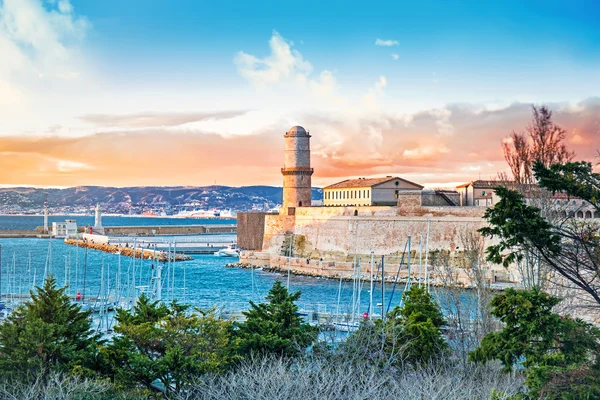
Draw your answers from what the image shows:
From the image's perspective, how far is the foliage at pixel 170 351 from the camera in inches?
369

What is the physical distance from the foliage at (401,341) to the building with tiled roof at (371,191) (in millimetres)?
22130

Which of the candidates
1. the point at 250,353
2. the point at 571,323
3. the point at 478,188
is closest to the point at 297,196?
the point at 478,188

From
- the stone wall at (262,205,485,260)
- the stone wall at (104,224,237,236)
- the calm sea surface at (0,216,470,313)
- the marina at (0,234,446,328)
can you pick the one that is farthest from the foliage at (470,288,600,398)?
the stone wall at (104,224,237,236)

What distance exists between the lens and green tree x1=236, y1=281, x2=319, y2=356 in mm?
10594

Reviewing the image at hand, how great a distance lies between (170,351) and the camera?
9.40 meters

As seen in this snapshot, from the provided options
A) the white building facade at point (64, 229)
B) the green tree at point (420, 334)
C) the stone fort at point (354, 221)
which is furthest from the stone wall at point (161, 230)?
the green tree at point (420, 334)

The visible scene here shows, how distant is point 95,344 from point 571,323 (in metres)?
6.08

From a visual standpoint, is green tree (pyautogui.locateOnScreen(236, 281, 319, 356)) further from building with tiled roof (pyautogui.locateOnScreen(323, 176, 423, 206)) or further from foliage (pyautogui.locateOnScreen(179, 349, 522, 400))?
building with tiled roof (pyautogui.locateOnScreen(323, 176, 423, 206))

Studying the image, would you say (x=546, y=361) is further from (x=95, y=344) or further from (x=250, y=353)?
(x=95, y=344)

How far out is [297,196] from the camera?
3638 cm

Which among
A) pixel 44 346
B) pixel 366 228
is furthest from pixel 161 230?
pixel 44 346

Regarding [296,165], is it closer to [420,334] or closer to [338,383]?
[420,334]

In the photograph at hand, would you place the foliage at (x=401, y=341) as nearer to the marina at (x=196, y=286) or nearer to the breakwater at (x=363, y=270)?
the marina at (x=196, y=286)

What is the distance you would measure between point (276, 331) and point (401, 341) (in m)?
1.85
